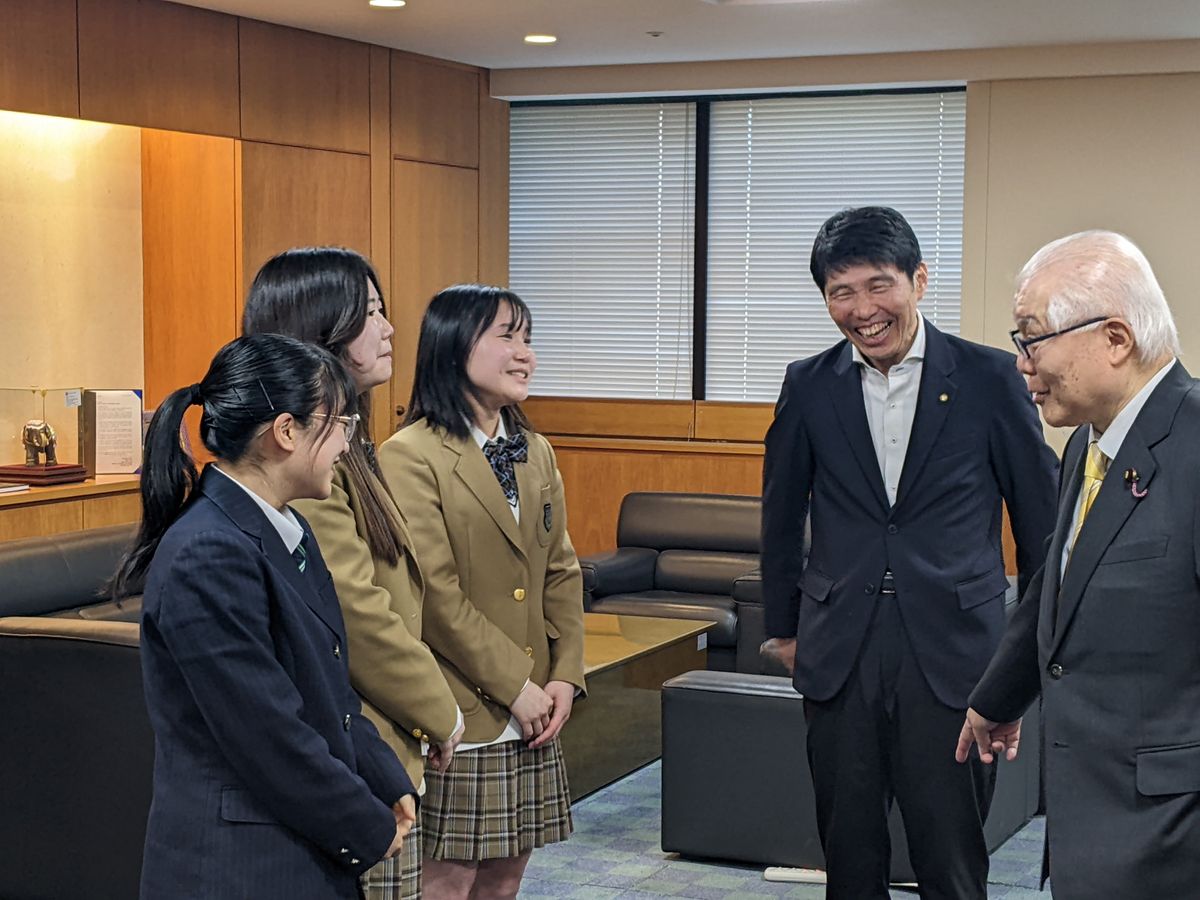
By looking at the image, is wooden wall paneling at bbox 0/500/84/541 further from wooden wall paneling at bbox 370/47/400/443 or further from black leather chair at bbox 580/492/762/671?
black leather chair at bbox 580/492/762/671

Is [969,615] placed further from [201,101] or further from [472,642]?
[201,101]

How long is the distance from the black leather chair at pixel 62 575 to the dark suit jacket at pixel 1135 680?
11.2 ft

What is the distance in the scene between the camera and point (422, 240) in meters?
8.55

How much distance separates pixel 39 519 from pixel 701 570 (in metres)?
2.99

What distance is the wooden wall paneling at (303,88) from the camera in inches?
294

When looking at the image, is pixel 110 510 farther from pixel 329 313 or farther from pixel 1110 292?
pixel 1110 292

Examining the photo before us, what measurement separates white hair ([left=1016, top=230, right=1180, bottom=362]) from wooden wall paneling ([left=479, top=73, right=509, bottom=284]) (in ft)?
22.6

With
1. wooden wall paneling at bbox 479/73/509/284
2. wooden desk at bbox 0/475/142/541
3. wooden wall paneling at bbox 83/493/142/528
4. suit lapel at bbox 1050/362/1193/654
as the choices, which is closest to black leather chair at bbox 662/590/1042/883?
suit lapel at bbox 1050/362/1193/654

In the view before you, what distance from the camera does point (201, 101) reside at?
7.22 m

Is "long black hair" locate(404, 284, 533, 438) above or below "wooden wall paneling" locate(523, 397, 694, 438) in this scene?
above

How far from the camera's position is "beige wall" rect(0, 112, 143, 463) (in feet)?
23.1

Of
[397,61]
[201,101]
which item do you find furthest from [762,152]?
[201,101]

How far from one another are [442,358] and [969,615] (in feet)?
3.66

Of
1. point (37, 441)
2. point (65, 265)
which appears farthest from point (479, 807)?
point (65, 265)
